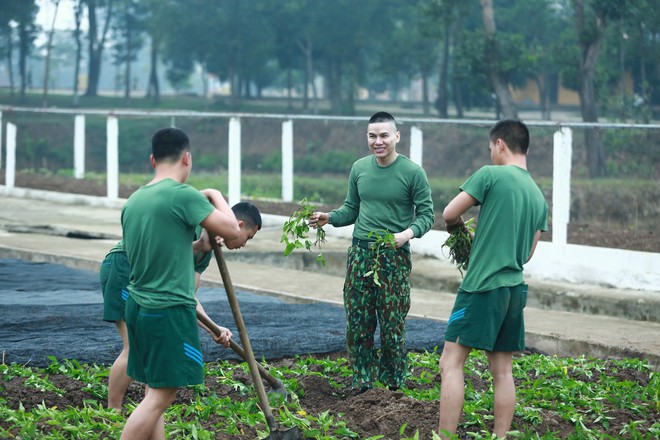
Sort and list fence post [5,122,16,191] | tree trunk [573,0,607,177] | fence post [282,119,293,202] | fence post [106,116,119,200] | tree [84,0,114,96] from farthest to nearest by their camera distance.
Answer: tree [84,0,114,96]
tree trunk [573,0,607,177]
fence post [5,122,16,191]
fence post [106,116,119,200]
fence post [282,119,293,202]

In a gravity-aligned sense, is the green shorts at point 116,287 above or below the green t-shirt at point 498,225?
below

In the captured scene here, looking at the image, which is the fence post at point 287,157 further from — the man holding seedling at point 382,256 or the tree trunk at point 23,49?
the tree trunk at point 23,49

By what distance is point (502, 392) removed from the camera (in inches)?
231

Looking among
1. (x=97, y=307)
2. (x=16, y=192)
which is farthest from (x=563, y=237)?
(x=16, y=192)

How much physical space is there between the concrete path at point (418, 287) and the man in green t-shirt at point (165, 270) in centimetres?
473

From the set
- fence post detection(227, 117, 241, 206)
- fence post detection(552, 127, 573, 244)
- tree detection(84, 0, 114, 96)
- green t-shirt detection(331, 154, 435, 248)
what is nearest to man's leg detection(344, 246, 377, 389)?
green t-shirt detection(331, 154, 435, 248)

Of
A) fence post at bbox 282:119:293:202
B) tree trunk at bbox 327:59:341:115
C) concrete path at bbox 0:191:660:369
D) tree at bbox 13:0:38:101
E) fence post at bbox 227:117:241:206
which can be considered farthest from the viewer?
tree at bbox 13:0:38:101

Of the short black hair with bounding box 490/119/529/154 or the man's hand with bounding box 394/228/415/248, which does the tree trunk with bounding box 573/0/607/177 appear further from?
the short black hair with bounding box 490/119/529/154

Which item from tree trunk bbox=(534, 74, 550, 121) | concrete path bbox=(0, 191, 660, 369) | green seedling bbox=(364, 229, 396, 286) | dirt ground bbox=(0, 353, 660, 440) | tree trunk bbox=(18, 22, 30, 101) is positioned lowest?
dirt ground bbox=(0, 353, 660, 440)

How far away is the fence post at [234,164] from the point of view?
1791cm

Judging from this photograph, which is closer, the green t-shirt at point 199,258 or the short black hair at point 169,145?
the short black hair at point 169,145

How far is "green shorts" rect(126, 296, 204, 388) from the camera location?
505 cm

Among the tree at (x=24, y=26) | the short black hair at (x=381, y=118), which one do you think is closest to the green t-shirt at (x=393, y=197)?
the short black hair at (x=381, y=118)

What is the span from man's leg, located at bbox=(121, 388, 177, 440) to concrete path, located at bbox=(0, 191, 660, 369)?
15.6 ft
